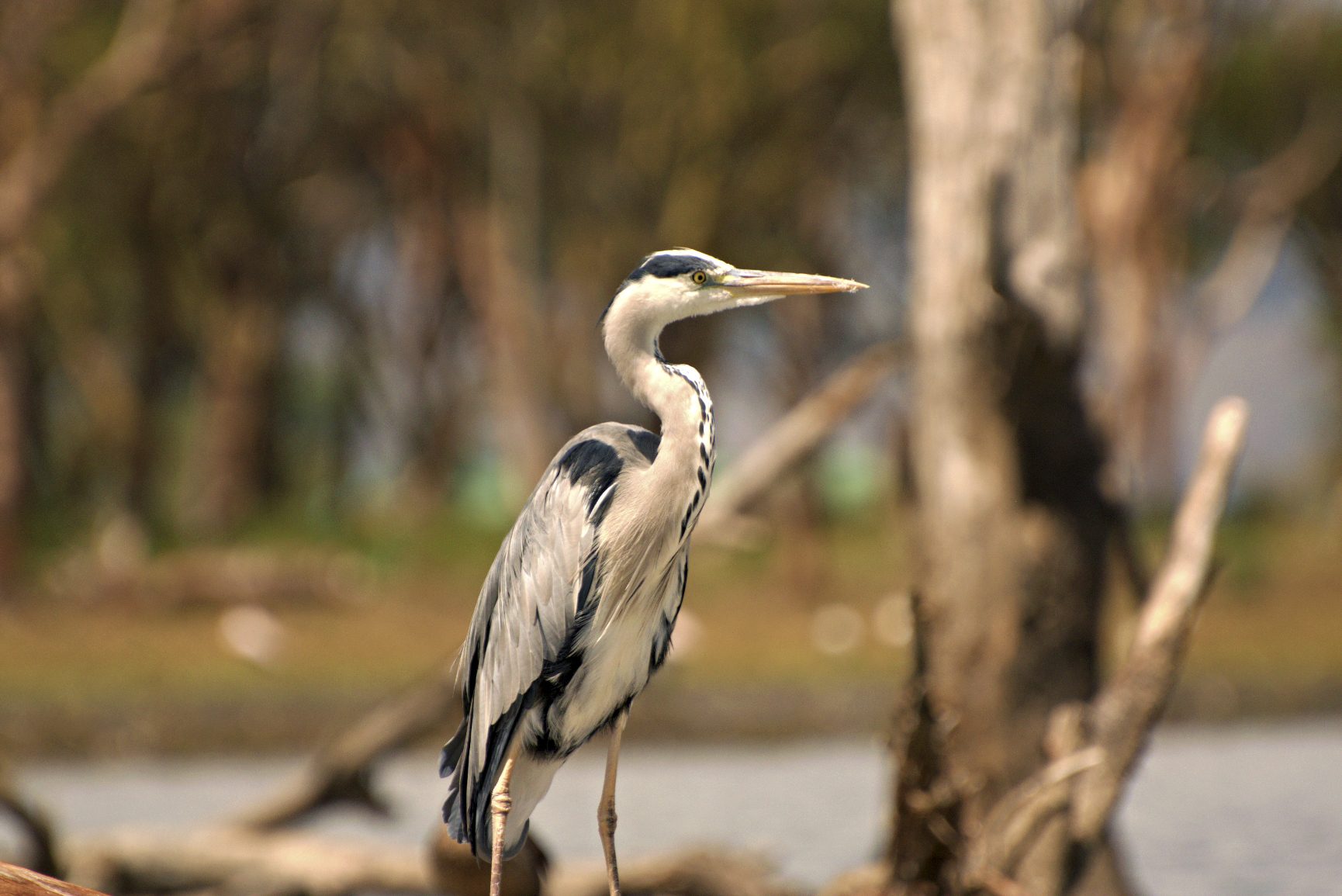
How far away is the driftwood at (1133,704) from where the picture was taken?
5633mm

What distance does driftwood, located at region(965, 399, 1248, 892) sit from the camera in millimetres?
5633

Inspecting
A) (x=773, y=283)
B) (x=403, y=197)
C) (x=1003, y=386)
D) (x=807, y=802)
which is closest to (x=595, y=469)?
(x=773, y=283)

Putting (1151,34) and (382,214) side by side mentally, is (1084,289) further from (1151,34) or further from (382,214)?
(382,214)

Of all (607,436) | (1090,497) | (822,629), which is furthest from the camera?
(822,629)

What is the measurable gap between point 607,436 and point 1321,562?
17.3 meters

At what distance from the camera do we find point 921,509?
273 inches

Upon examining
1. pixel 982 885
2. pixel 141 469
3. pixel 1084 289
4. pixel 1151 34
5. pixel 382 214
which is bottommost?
pixel 982 885

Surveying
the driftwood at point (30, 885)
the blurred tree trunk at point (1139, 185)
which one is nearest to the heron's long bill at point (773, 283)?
the driftwood at point (30, 885)

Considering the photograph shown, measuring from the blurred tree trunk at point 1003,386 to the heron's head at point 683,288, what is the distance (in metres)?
3.15

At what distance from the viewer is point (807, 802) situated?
11016 mm

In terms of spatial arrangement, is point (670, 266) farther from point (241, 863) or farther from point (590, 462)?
point (241, 863)

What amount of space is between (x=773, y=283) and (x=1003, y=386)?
10.7 feet

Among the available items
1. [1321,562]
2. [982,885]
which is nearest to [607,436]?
[982,885]

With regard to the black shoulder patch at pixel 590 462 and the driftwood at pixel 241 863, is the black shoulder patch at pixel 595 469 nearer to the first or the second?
the black shoulder patch at pixel 590 462
